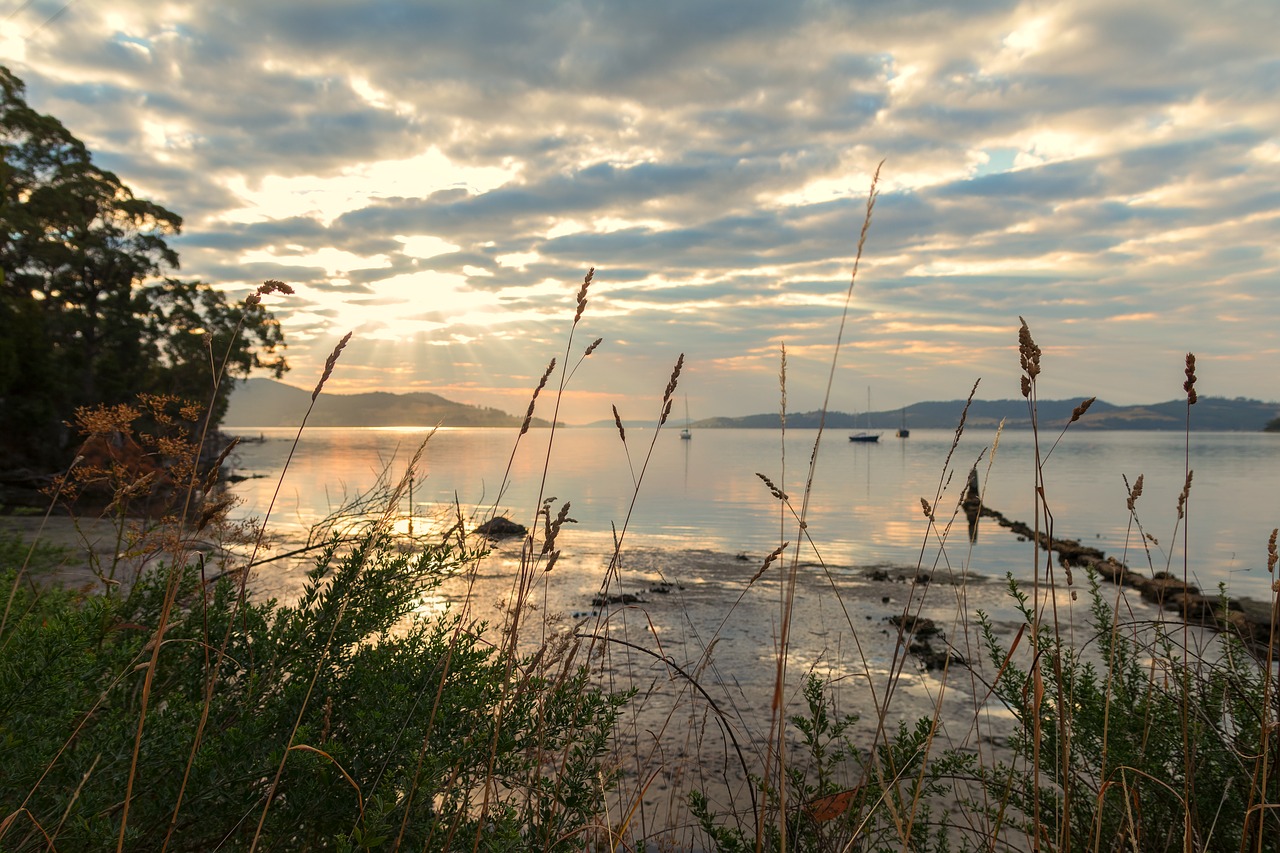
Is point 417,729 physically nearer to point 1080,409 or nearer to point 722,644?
point 1080,409

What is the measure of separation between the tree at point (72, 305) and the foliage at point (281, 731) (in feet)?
82.7

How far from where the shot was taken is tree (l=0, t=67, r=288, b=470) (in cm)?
2471

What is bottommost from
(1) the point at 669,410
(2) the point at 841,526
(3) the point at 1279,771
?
(2) the point at 841,526

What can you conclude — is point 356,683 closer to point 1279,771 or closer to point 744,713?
point 1279,771

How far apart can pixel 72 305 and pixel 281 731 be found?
3359cm

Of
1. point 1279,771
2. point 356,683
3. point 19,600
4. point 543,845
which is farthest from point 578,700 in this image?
point 19,600

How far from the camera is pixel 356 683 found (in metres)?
2.70

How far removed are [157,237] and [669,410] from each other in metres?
34.2

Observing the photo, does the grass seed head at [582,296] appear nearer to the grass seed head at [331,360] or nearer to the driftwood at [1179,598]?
the grass seed head at [331,360]

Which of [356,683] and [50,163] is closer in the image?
[356,683]

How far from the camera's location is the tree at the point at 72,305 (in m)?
24.7

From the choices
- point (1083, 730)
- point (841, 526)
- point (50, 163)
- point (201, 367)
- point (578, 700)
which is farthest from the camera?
point (201, 367)

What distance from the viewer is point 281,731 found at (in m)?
2.39

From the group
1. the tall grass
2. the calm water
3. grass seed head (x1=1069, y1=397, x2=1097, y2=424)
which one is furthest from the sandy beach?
the calm water
